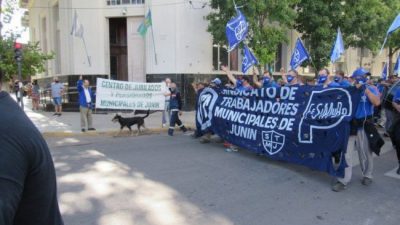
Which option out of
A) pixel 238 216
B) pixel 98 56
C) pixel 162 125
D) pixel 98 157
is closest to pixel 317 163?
pixel 238 216

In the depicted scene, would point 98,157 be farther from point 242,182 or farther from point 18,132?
point 18,132

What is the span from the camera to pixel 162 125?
14094 millimetres

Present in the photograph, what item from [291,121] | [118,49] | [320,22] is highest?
[320,22]

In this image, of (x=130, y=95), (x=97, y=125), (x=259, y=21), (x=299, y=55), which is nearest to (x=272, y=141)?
(x=299, y=55)

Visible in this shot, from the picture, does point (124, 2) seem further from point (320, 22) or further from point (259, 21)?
point (320, 22)

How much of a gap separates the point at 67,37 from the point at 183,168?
16.0 m

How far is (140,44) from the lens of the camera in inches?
821

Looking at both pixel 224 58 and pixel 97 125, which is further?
pixel 224 58

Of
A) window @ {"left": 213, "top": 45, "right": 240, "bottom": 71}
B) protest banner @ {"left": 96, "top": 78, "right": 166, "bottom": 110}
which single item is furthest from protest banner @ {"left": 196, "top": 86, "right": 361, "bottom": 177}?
window @ {"left": 213, "top": 45, "right": 240, "bottom": 71}

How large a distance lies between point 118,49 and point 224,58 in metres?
5.76

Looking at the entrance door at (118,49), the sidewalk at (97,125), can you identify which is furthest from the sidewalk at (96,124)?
the entrance door at (118,49)

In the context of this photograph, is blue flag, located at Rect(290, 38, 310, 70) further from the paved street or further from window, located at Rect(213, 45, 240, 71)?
window, located at Rect(213, 45, 240, 71)

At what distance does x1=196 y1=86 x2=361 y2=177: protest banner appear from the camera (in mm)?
6695

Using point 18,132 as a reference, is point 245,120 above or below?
below
